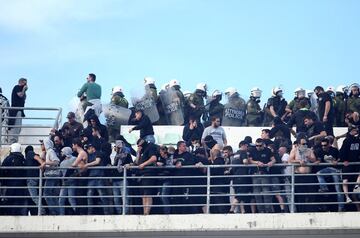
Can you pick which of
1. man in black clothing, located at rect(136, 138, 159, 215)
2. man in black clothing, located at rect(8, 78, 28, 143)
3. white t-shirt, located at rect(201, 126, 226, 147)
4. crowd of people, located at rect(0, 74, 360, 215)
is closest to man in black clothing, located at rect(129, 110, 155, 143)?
crowd of people, located at rect(0, 74, 360, 215)

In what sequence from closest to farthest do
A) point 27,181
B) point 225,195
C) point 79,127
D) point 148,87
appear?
point 225,195 < point 27,181 < point 79,127 < point 148,87

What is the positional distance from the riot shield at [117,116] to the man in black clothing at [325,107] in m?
4.02

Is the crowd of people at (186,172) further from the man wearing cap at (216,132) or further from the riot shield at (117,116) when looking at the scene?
the riot shield at (117,116)

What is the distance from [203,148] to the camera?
21.9 meters

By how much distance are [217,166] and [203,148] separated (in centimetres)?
107

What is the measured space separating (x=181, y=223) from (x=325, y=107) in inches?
182

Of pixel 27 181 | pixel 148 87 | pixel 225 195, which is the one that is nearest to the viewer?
pixel 225 195

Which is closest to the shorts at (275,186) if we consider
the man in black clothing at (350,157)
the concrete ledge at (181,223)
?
the concrete ledge at (181,223)

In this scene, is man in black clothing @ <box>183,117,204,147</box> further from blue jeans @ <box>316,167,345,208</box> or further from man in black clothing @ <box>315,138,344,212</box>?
blue jeans @ <box>316,167,345,208</box>

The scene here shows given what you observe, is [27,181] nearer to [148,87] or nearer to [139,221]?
[139,221]

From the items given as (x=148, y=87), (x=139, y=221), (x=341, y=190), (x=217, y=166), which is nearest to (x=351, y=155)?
(x=341, y=190)

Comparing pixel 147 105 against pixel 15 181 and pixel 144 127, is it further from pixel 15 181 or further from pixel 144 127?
pixel 15 181

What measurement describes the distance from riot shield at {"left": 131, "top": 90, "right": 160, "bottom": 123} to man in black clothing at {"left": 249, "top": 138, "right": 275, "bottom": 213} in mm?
4081

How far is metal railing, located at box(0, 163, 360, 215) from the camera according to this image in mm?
20922
